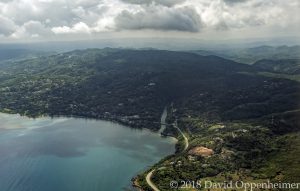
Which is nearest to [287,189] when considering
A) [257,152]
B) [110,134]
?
[257,152]

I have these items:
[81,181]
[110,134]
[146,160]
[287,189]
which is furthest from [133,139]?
[287,189]

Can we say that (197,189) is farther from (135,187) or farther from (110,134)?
(110,134)

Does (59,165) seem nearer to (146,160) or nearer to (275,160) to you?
(146,160)

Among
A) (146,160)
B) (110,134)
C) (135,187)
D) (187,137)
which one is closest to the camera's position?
(135,187)

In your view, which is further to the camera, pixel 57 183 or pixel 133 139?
pixel 133 139

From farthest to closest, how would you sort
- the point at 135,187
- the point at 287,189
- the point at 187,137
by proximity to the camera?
the point at 187,137 < the point at 135,187 < the point at 287,189

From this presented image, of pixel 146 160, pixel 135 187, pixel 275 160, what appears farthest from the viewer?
pixel 146 160
